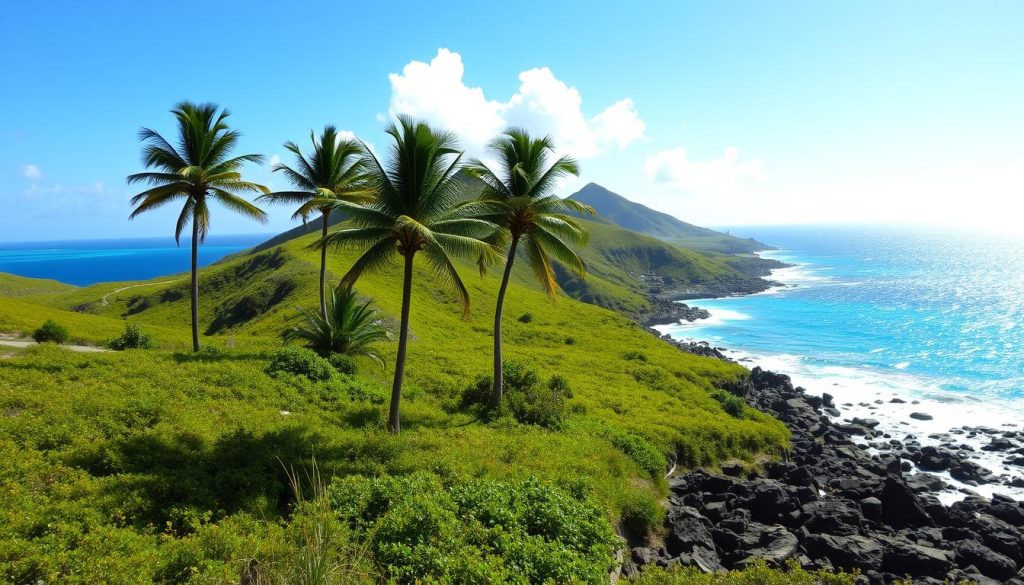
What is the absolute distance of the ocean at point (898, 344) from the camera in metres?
51.8

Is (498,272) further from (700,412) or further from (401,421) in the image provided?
(401,421)

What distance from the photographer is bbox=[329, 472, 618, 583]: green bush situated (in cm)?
1026

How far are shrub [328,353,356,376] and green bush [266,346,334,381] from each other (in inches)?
67.8

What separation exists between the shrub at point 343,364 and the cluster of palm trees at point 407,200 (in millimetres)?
2659

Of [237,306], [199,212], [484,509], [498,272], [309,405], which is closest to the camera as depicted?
[484,509]

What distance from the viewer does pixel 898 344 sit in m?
81.7

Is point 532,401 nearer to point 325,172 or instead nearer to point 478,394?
point 478,394

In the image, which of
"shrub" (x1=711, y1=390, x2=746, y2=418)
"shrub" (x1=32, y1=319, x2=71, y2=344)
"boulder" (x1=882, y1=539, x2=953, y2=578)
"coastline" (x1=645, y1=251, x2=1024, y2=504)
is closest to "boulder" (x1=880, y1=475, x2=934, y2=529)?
"boulder" (x1=882, y1=539, x2=953, y2=578)

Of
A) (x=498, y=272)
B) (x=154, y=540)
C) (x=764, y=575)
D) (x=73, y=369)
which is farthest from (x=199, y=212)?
(x=498, y=272)

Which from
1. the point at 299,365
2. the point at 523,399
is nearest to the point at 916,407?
the point at 523,399

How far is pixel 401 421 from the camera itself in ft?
74.2

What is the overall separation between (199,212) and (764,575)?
91.0 ft

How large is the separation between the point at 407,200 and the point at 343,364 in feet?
41.1

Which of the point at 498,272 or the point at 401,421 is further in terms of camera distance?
the point at 498,272
